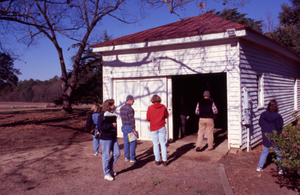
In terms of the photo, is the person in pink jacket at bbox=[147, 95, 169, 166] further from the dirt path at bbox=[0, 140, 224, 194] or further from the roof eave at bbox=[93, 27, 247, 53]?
the roof eave at bbox=[93, 27, 247, 53]

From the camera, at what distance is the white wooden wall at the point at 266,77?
7983 mm

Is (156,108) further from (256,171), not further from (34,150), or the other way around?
(34,150)

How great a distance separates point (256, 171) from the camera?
19.1 ft

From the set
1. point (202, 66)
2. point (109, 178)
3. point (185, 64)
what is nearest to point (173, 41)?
point (185, 64)

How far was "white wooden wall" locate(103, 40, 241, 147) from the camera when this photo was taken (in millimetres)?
7539

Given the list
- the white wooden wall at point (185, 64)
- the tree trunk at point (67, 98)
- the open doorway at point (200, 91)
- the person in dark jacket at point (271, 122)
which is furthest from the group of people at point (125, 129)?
the tree trunk at point (67, 98)

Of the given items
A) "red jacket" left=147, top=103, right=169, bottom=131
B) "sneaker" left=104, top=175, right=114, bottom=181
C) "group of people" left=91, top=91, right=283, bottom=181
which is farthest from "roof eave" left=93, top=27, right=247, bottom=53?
"sneaker" left=104, top=175, right=114, bottom=181

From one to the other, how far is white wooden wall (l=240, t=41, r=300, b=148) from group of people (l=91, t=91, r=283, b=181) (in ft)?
4.48

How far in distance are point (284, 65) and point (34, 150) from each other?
39.5ft

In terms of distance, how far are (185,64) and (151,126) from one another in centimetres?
305

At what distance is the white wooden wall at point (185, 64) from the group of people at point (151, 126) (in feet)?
→ 2.45

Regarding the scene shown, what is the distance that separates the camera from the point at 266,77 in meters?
9.80

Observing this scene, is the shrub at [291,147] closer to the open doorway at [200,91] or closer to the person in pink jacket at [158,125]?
the person in pink jacket at [158,125]

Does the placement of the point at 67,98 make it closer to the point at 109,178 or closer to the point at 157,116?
the point at 157,116
